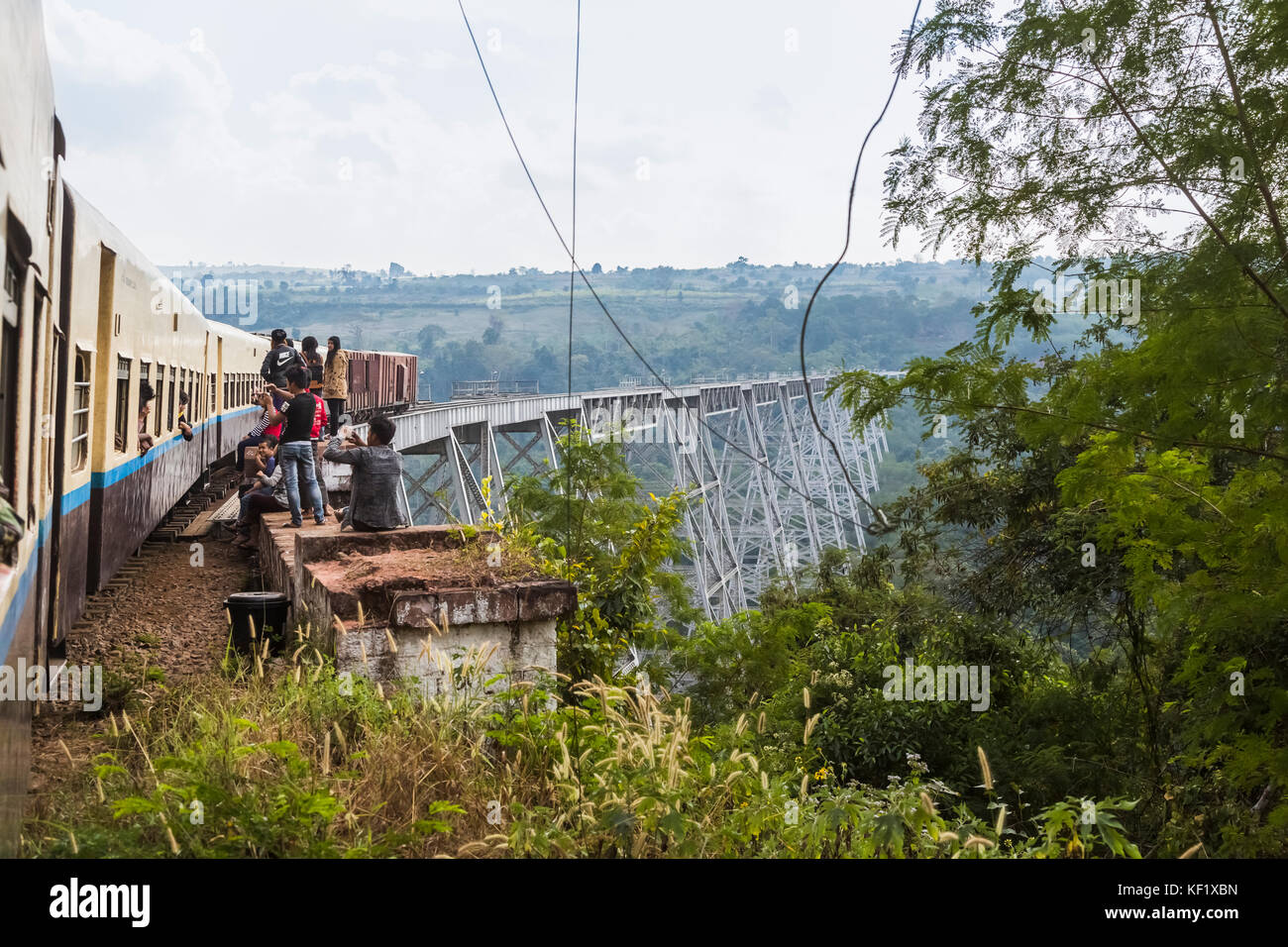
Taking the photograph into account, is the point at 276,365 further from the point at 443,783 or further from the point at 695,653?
the point at 443,783

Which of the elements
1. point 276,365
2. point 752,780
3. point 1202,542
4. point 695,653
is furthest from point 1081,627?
point 276,365

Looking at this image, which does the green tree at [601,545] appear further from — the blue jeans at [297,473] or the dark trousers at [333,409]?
the dark trousers at [333,409]

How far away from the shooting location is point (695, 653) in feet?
33.2

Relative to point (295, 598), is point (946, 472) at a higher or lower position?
higher

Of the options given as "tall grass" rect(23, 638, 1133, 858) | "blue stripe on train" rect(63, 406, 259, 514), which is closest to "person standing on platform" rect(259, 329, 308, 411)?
"blue stripe on train" rect(63, 406, 259, 514)

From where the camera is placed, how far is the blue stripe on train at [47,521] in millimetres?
2584

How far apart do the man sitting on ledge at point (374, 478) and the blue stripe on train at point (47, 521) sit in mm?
1266

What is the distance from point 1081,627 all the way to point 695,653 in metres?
3.79

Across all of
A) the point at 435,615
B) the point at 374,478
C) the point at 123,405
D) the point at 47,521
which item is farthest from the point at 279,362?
the point at 47,521

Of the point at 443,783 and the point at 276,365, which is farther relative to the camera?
the point at 276,365

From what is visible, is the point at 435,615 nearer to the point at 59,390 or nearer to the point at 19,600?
the point at 59,390

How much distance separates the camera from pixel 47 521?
3711mm

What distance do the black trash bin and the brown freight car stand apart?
11088 millimetres

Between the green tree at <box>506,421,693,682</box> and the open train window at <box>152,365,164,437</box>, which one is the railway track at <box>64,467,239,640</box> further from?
the green tree at <box>506,421,693,682</box>
